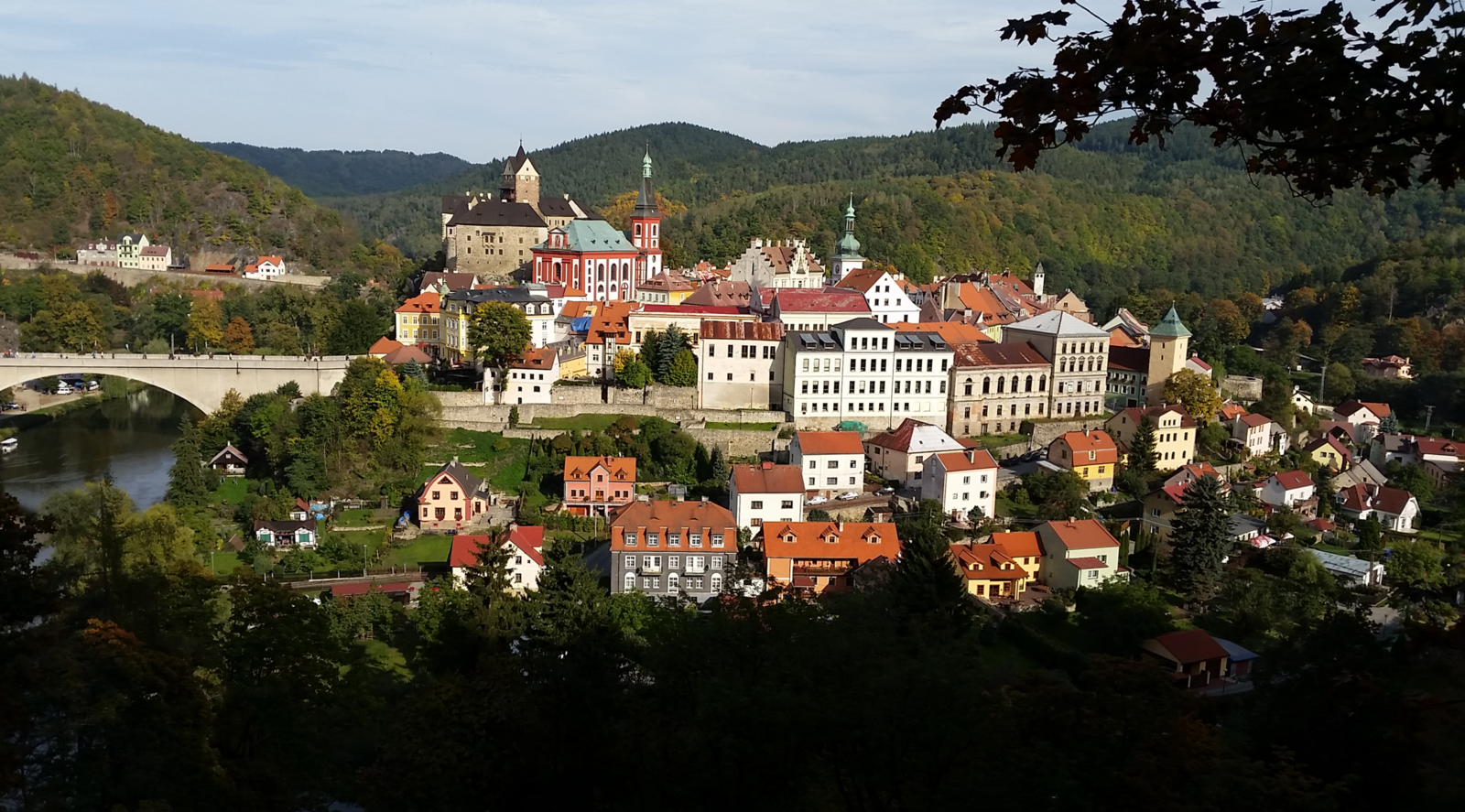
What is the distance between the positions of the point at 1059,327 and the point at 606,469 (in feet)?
50.3

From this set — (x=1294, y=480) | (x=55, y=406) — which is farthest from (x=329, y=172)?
(x=1294, y=480)

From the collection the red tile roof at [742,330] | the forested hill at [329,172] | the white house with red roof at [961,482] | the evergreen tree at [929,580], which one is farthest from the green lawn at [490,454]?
the forested hill at [329,172]

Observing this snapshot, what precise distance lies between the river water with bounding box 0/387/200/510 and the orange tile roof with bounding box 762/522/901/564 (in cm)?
1696

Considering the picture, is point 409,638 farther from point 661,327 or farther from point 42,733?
point 661,327

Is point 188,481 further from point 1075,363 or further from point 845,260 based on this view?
point 845,260

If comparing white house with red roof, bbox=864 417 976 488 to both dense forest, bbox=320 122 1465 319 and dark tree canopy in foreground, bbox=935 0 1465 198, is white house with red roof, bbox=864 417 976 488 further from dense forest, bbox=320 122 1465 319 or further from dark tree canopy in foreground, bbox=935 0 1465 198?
dense forest, bbox=320 122 1465 319

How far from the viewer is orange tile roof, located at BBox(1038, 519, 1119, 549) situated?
26344mm

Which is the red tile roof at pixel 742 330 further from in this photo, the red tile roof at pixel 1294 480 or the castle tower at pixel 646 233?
the red tile roof at pixel 1294 480

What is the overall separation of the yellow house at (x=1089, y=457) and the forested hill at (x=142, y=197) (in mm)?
48940

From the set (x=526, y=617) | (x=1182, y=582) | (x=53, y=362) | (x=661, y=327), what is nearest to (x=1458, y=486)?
(x=1182, y=582)

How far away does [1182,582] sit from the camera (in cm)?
2656

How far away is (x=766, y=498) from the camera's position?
91.6 feet

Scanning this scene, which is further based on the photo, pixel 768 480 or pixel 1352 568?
pixel 768 480

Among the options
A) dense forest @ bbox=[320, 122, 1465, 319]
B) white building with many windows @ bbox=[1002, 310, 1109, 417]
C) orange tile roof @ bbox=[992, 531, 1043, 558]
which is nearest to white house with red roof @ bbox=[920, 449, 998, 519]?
Answer: orange tile roof @ bbox=[992, 531, 1043, 558]
